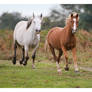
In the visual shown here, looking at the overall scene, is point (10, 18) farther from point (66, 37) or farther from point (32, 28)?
point (66, 37)

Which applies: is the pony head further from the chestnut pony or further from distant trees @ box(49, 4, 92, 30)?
distant trees @ box(49, 4, 92, 30)

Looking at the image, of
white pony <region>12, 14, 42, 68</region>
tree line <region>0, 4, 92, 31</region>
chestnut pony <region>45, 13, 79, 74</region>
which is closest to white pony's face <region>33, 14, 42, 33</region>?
white pony <region>12, 14, 42, 68</region>

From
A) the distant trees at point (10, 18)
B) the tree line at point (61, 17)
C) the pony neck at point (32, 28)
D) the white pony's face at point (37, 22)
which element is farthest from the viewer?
the distant trees at point (10, 18)

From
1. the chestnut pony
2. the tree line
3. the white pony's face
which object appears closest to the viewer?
the chestnut pony

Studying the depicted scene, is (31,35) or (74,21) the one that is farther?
(31,35)

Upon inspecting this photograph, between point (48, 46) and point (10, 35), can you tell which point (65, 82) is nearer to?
point (48, 46)

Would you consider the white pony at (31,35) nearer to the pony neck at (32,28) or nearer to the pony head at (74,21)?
the pony neck at (32,28)

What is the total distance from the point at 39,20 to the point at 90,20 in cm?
1425

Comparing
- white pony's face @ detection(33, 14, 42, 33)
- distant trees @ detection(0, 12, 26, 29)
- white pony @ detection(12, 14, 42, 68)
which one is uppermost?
white pony's face @ detection(33, 14, 42, 33)

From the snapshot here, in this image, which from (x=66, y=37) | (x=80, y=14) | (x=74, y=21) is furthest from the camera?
(x=80, y=14)

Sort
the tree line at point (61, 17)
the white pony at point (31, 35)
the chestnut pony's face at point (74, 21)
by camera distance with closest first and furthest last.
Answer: the chestnut pony's face at point (74, 21), the white pony at point (31, 35), the tree line at point (61, 17)

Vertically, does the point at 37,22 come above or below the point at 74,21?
below

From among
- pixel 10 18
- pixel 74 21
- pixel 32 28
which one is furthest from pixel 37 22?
pixel 10 18

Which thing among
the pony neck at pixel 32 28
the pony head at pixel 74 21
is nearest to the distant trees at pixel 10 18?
the pony neck at pixel 32 28
